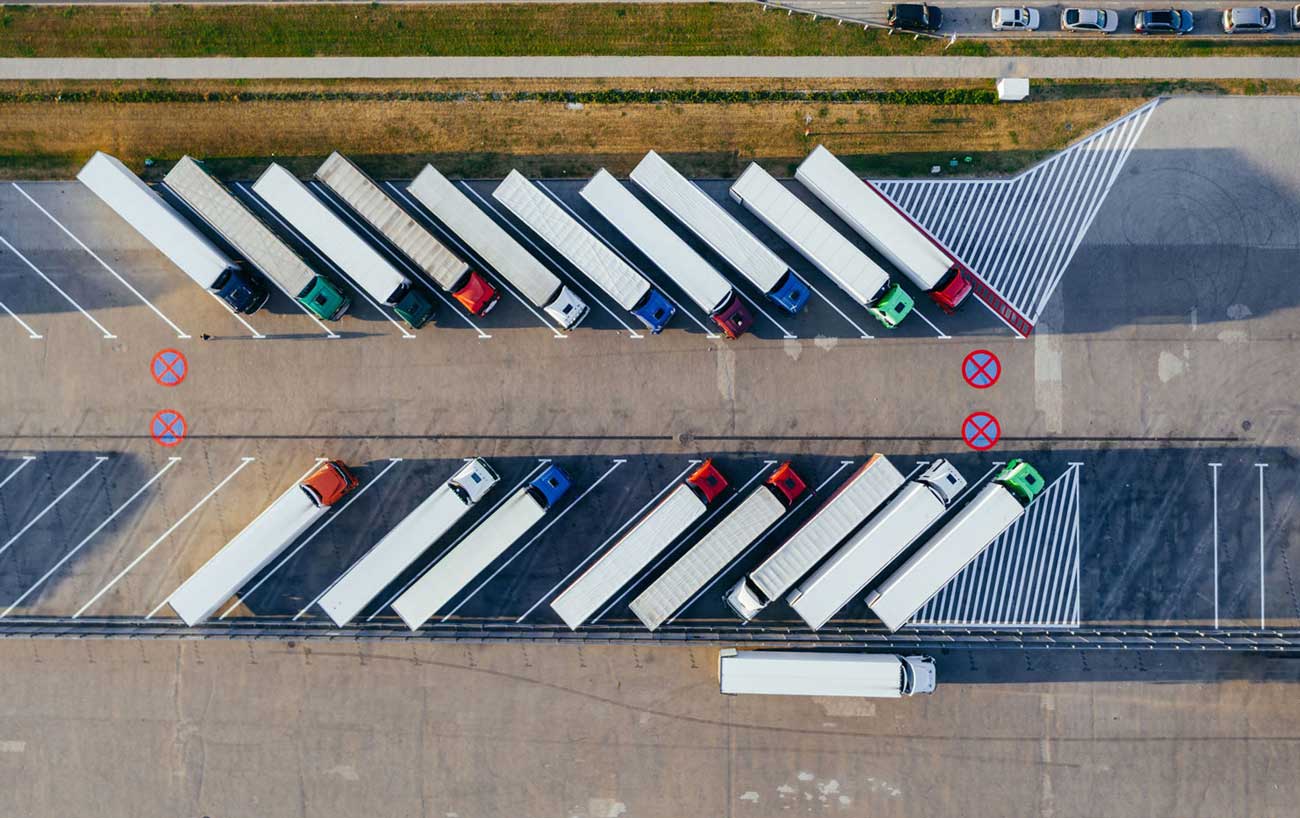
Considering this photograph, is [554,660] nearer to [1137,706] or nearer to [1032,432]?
[1032,432]

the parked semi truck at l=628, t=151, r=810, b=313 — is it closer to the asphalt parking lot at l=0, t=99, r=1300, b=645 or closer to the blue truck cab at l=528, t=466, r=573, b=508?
the asphalt parking lot at l=0, t=99, r=1300, b=645

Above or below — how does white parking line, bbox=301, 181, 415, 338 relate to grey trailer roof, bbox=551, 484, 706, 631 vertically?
above

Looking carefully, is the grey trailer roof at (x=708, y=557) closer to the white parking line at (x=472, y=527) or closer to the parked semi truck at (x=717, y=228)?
the white parking line at (x=472, y=527)

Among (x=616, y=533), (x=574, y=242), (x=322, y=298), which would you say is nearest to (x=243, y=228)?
(x=322, y=298)

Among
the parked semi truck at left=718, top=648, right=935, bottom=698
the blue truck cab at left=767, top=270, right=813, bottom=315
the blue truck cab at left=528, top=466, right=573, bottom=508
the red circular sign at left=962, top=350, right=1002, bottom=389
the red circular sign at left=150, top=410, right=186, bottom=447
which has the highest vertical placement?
the blue truck cab at left=767, top=270, right=813, bottom=315

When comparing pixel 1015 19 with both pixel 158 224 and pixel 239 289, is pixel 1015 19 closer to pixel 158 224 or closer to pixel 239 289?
pixel 239 289

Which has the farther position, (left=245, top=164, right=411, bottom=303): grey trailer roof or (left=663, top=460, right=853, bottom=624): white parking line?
(left=663, top=460, right=853, bottom=624): white parking line

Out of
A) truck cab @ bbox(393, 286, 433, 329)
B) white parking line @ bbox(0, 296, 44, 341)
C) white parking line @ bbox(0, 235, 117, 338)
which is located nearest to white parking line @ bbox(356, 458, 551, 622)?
truck cab @ bbox(393, 286, 433, 329)
